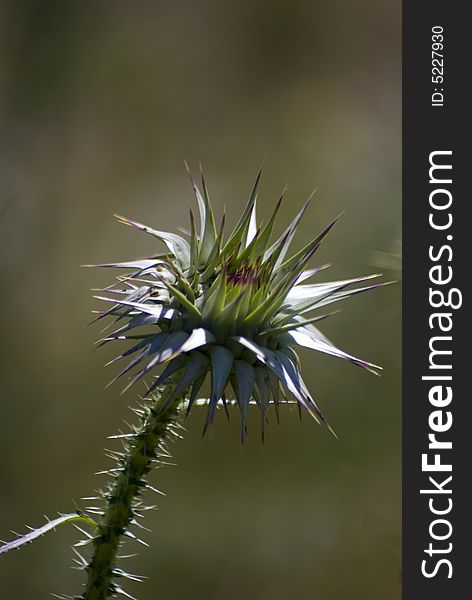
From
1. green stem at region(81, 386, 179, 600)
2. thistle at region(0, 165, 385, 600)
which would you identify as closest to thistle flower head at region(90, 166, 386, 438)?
thistle at region(0, 165, 385, 600)

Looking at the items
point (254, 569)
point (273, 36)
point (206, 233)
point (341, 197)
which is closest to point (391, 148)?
point (341, 197)

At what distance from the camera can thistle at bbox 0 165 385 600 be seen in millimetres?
1426

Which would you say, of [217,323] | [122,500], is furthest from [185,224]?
[217,323]

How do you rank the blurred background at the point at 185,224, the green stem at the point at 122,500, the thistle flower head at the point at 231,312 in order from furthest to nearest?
the blurred background at the point at 185,224 → the green stem at the point at 122,500 → the thistle flower head at the point at 231,312

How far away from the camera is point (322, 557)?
404 cm

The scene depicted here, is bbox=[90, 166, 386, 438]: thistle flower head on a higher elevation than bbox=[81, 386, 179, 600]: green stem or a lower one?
higher

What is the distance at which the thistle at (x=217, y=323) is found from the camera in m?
1.43

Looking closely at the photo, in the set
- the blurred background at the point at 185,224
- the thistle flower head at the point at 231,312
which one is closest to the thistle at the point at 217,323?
Result: the thistle flower head at the point at 231,312

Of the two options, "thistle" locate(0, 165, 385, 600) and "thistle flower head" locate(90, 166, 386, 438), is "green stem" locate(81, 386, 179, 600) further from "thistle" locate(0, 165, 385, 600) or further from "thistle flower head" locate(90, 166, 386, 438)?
"thistle flower head" locate(90, 166, 386, 438)

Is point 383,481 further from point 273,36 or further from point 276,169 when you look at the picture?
point 273,36

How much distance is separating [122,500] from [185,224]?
2.89m

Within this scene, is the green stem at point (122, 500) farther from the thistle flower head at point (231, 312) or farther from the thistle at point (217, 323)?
the thistle flower head at point (231, 312)

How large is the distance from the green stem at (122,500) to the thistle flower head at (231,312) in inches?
5.4

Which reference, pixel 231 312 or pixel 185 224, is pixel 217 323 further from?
pixel 185 224
